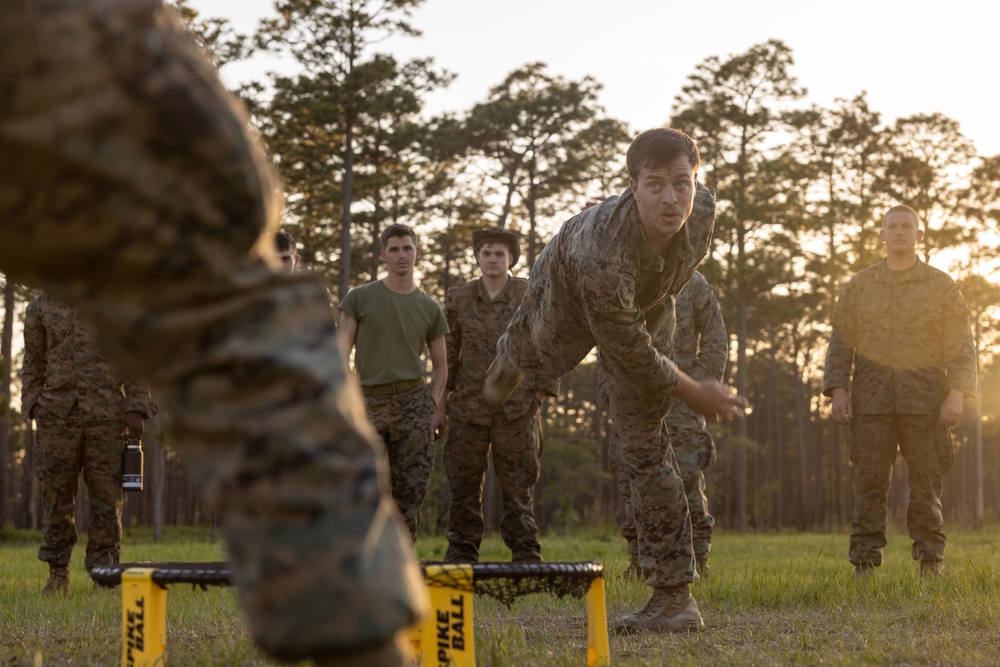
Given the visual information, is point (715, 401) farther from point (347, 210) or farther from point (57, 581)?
point (347, 210)

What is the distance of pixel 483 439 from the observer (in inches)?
349

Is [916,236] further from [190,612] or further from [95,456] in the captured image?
[95,456]

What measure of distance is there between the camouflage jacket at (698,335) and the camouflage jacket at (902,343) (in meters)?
0.89

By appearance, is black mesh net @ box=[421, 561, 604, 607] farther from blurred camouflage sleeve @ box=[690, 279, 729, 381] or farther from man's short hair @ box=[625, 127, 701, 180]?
blurred camouflage sleeve @ box=[690, 279, 729, 381]

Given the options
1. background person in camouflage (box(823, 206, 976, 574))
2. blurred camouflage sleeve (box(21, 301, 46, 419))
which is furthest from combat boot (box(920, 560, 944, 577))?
blurred camouflage sleeve (box(21, 301, 46, 419))

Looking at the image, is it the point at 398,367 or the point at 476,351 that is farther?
the point at 476,351

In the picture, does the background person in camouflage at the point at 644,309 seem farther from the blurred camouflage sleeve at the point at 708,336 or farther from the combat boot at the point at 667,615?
the blurred camouflage sleeve at the point at 708,336

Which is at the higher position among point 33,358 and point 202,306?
point 33,358

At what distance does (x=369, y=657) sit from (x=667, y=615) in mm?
3796

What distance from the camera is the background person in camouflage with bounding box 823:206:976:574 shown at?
7625 millimetres

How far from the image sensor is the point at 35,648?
13.4 ft

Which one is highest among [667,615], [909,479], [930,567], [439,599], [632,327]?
[632,327]

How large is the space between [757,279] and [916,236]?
91.1 feet

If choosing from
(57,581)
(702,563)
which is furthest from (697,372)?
(57,581)
